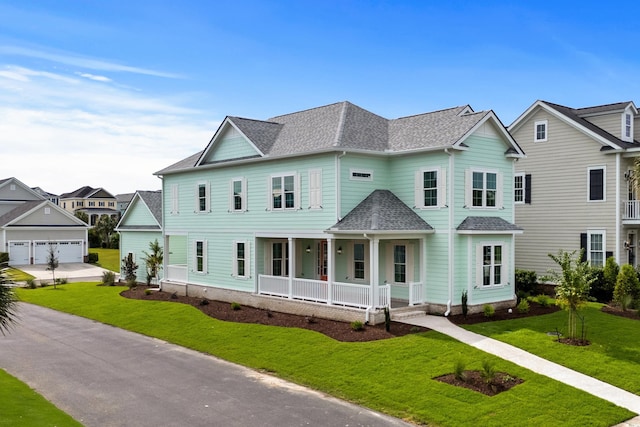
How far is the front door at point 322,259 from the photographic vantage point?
25961 millimetres

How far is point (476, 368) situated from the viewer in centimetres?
1537

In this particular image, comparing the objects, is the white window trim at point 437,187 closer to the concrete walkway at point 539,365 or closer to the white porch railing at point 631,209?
the concrete walkway at point 539,365

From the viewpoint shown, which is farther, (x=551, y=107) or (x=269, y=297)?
(x=551, y=107)

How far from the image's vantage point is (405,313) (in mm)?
21156

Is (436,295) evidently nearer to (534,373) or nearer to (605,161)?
(534,373)

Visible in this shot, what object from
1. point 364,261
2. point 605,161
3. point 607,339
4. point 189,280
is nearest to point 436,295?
point 364,261

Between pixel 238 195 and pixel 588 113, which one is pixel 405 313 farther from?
pixel 588 113

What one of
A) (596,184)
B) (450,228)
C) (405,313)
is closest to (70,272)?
(405,313)

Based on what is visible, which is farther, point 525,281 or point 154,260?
point 154,260

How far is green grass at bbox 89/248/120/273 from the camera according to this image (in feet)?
177

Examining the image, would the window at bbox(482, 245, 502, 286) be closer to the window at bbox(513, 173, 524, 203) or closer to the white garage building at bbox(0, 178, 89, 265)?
the window at bbox(513, 173, 524, 203)

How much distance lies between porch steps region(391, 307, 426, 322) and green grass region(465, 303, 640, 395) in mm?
2253

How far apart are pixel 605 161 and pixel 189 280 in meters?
21.7

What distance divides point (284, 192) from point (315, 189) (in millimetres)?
2037
